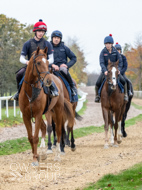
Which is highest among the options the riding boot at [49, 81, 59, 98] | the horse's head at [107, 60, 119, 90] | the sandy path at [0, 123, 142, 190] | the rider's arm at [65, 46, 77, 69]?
the rider's arm at [65, 46, 77, 69]

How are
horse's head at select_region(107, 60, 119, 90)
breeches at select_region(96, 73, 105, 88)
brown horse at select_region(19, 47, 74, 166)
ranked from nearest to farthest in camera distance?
brown horse at select_region(19, 47, 74, 166) → horse's head at select_region(107, 60, 119, 90) → breeches at select_region(96, 73, 105, 88)

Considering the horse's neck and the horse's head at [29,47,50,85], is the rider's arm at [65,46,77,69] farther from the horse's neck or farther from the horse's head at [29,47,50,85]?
the horse's head at [29,47,50,85]

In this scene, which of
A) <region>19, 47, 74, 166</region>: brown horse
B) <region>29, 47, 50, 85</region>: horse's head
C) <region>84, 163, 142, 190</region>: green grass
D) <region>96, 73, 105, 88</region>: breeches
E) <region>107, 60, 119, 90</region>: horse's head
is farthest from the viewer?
<region>96, 73, 105, 88</region>: breeches

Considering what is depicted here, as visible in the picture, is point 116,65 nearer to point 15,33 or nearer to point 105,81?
point 105,81

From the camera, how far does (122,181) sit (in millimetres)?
6832

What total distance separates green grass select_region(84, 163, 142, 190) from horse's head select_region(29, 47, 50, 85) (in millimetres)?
2509

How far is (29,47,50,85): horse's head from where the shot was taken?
823 centimetres

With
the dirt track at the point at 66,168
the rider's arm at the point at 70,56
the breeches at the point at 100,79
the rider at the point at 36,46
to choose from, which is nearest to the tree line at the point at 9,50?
the breeches at the point at 100,79

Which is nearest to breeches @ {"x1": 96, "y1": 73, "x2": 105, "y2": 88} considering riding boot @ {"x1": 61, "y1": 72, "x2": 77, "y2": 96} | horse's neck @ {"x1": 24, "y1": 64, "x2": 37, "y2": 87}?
riding boot @ {"x1": 61, "y1": 72, "x2": 77, "y2": 96}

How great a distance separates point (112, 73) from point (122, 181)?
5.65 m

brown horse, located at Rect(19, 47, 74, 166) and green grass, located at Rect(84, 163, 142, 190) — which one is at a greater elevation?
brown horse, located at Rect(19, 47, 74, 166)

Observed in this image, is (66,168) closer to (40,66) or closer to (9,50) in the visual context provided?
(40,66)

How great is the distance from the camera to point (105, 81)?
505 inches

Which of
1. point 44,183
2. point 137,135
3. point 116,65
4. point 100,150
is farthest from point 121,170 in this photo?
point 137,135
